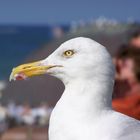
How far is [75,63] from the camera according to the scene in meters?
2.18

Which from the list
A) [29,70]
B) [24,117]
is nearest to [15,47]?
[24,117]

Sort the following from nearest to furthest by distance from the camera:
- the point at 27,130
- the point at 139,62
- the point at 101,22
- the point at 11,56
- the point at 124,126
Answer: the point at 124,126 → the point at 139,62 → the point at 27,130 → the point at 101,22 → the point at 11,56

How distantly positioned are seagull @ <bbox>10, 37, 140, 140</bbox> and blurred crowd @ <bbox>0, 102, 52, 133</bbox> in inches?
126

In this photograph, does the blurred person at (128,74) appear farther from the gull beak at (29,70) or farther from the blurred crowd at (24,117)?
the blurred crowd at (24,117)

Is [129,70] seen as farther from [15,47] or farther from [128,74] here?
[15,47]

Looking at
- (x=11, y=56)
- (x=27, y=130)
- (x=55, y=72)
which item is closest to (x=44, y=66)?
(x=55, y=72)

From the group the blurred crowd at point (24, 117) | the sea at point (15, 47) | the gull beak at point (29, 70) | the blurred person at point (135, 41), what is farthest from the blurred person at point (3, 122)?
the sea at point (15, 47)

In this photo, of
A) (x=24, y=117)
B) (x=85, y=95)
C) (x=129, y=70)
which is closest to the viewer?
(x=85, y=95)

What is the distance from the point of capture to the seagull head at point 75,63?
6.89 ft

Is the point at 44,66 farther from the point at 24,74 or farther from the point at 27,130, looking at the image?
the point at 27,130

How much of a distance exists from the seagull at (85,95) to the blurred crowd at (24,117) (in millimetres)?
3211

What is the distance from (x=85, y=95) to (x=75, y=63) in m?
0.12

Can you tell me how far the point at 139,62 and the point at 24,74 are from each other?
1003mm

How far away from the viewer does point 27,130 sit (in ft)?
16.7
